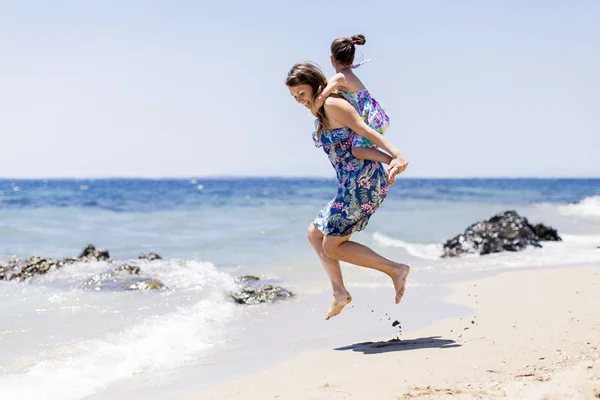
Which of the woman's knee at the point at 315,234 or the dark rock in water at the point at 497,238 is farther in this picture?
the dark rock in water at the point at 497,238

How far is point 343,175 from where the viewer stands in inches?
186

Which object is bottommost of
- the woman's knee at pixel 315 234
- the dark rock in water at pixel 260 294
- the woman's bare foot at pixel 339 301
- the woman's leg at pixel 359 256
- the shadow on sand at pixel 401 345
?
the dark rock in water at pixel 260 294

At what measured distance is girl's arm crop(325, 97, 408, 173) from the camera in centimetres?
445

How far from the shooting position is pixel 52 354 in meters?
5.21

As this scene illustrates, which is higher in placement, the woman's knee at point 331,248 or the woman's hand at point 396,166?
the woman's hand at point 396,166

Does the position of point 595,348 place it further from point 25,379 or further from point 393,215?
point 393,215

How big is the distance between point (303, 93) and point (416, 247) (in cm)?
1016

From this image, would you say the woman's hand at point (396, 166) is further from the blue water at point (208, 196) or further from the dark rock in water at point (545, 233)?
the blue water at point (208, 196)

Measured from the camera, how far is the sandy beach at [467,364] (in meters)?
3.38

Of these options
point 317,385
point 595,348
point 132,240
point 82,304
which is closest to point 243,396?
point 317,385

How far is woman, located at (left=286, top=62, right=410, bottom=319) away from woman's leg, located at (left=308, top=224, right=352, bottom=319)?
0.01 meters

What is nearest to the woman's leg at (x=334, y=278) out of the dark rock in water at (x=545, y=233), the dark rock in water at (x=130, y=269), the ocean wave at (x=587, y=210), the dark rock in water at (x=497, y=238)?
the dark rock in water at (x=130, y=269)

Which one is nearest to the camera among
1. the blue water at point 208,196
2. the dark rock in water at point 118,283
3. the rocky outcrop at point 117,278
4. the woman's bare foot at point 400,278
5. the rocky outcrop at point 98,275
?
the woman's bare foot at point 400,278

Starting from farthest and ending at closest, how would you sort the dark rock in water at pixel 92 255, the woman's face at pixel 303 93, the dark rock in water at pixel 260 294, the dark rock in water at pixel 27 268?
the dark rock in water at pixel 92 255
the dark rock in water at pixel 27 268
the dark rock in water at pixel 260 294
the woman's face at pixel 303 93
